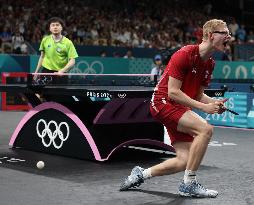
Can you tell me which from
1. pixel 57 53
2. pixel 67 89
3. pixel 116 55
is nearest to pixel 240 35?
pixel 116 55

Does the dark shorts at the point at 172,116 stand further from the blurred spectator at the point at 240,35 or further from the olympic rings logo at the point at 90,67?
the blurred spectator at the point at 240,35

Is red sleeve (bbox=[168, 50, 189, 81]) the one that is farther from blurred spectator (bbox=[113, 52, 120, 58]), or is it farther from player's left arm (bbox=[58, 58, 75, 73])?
blurred spectator (bbox=[113, 52, 120, 58])

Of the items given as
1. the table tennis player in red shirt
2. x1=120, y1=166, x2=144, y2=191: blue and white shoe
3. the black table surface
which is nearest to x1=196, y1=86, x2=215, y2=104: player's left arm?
the table tennis player in red shirt

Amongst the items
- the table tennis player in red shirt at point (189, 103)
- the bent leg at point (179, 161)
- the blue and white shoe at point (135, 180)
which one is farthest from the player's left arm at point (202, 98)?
the blue and white shoe at point (135, 180)

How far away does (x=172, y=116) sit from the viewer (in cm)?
580

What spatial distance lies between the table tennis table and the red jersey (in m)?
1.64

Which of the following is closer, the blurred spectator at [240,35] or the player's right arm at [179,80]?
the player's right arm at [179,80]

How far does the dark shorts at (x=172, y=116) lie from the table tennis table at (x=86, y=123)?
1645mm

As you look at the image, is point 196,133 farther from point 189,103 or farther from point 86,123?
point 86,123

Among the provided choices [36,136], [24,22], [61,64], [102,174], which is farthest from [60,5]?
[102,174]

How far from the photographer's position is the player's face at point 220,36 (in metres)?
5.57

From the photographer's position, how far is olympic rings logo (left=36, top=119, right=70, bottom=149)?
859cm

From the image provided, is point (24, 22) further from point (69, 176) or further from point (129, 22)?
point (69, 176)

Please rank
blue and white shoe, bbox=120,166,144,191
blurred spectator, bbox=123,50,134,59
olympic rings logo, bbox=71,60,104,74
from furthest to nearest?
blurred spectator, bbox=123,50,134,59
olympic rings logo, bbox=71,60,104,74
blue and white shoe, bbox=120,166,144,191
